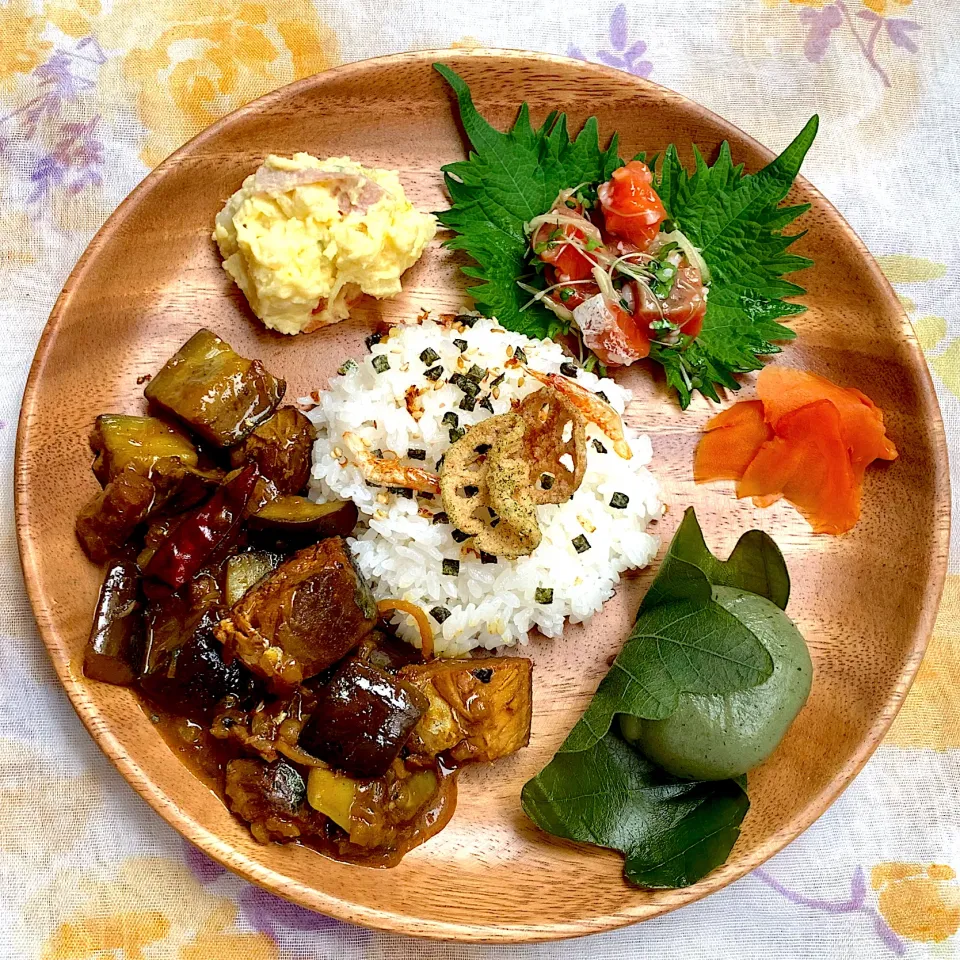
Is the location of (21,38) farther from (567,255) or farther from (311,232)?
(567,255)

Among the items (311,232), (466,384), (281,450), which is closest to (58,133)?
(311,232)

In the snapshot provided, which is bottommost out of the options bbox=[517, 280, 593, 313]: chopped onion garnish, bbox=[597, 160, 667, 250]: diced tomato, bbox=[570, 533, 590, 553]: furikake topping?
bbox=[570, 533, 590, 553]: furikake topping

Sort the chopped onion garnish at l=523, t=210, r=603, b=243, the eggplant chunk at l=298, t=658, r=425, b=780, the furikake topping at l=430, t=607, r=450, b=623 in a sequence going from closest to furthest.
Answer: the eggplant chunk at l=298, t=658, r=425, b=780 → the furikake topping at l=430, t=607, r=450, b=623 → the chopped onion garnish at l=523, t=210, r=603, b=243

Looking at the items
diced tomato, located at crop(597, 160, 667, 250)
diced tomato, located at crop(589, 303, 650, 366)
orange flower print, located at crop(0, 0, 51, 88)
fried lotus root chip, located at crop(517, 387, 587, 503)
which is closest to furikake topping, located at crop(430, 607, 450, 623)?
fried lotus root chip, located at crop(517, 387, 587, 503)

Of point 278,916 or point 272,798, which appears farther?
point 278,916

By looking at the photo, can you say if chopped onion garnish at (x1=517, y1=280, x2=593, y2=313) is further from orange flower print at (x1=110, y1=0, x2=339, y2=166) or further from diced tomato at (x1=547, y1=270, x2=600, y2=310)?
orange flower print at (x1=110, y1=0, x2=339, y2=166)

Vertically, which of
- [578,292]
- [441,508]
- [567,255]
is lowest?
[441,508]

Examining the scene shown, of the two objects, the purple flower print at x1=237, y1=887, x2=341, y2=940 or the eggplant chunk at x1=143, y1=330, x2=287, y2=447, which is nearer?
the eggplant chunk at x1=143, y1=330, x2=287, y2=447

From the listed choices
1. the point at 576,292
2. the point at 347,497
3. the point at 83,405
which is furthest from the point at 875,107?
the point at 83,405
